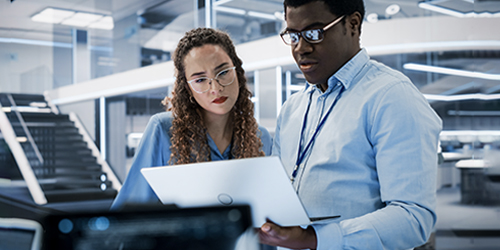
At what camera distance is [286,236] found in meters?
1.04

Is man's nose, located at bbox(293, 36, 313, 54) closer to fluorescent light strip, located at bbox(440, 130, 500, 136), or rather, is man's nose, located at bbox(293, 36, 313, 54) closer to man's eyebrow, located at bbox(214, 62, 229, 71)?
man's eyebrow, located at bbox(214, 62, 229, 71)

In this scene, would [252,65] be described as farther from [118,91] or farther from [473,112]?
[118,91]

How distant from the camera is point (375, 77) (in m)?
1.36

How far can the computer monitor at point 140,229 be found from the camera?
2.27 ft

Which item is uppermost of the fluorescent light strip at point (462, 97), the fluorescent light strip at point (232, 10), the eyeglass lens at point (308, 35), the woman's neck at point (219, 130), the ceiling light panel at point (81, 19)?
the ceiling light panel at point (81, 19)

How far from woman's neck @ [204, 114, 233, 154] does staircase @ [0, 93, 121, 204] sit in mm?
6798

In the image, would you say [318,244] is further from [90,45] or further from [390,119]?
[90,45]

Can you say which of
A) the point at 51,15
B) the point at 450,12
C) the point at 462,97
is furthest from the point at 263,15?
the point at 51,15

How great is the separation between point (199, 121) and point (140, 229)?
1510 mm

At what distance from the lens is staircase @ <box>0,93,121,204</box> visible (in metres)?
8.34

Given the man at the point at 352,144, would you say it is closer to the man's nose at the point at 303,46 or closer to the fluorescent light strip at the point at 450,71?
the man's nose at the point at 303,46

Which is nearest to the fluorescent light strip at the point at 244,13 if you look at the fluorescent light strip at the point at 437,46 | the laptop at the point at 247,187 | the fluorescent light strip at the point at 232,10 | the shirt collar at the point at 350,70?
the fluorescent light strip at the point at 232,10

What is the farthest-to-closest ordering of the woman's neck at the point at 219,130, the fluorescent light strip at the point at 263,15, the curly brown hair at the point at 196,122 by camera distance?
the fluorescent light strip at the point at 263,15 → the woman's neck at the point at 219,130 → the curly brown hair at the point at 196,122

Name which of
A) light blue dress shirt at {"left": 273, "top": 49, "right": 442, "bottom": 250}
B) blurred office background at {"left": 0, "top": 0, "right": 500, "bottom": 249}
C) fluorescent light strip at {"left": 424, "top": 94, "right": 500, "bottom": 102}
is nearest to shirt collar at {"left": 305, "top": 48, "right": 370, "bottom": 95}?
light blue dress shirt at {"left": 273, "top": 49, "right": 442, "bottom": 250}
